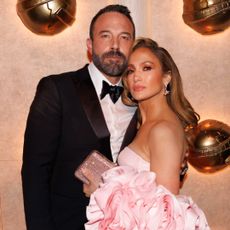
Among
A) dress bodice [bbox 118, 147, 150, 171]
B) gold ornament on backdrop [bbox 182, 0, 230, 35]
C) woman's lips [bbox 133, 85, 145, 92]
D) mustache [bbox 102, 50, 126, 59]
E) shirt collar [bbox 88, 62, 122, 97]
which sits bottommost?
dress bodice [bbox 118, 147, 150, 171]

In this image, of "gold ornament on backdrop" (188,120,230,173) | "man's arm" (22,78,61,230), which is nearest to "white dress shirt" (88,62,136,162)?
"man's arm" (22,78,61,230)

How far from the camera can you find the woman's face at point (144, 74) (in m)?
1.83

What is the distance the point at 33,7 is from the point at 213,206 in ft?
6.20

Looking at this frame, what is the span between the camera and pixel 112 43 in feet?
6.40

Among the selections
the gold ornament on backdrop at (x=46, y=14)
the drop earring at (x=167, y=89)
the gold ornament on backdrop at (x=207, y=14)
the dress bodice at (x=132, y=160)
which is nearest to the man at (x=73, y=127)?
the dress bodice at (x=132, y=160)

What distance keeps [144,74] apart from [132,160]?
398mm

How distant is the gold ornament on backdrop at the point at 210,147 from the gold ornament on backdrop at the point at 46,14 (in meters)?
1.05

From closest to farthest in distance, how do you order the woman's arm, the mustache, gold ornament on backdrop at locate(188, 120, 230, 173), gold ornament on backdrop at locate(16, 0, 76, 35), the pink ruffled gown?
the pink ruffled gown
the woman's arm
the mustache
gold ornament on backdrop at locate(16, 0, 76, 35)
gold ornament on backdrop at locate(188, 120, 230, 173)

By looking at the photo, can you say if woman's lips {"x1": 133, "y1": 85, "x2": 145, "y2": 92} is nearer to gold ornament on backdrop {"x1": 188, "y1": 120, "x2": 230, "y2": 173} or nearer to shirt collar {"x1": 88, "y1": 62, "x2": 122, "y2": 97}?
shirt collar {"x1": 88, "y1": 62, "x2": 122, "y2": 97}

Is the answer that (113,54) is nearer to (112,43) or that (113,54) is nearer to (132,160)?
(112,43)

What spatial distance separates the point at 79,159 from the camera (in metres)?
1.90

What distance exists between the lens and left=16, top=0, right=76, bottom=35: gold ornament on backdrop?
2.26 m

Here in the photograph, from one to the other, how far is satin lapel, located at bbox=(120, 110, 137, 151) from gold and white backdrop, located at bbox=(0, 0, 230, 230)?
810mm

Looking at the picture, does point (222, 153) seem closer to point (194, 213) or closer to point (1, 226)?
point (194, 213)
